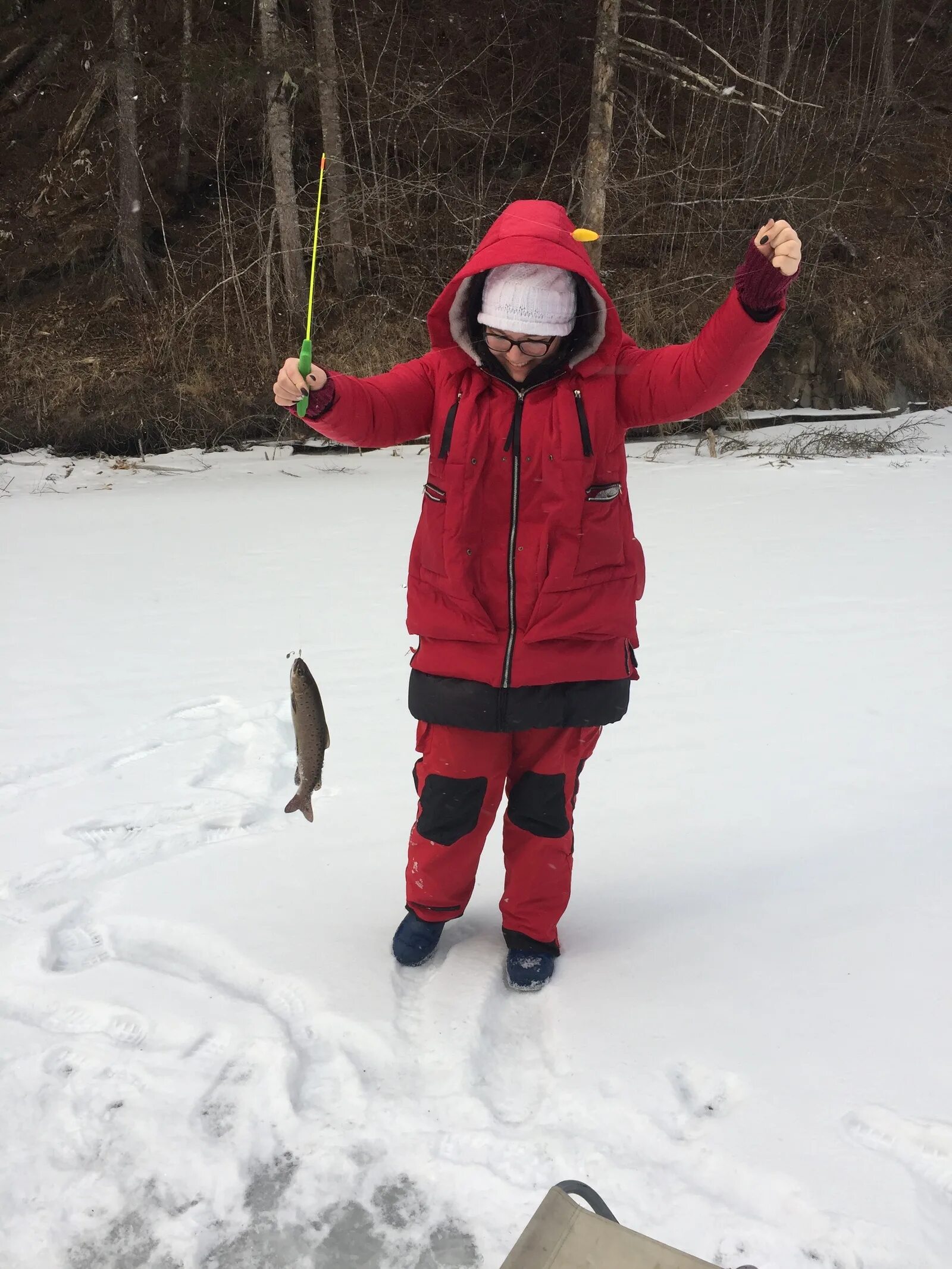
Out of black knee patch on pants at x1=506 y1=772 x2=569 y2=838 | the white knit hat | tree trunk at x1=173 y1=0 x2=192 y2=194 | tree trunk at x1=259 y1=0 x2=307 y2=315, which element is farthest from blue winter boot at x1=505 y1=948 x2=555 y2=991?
tree trunk at x1=173 y1=0 x2=192 y2=194

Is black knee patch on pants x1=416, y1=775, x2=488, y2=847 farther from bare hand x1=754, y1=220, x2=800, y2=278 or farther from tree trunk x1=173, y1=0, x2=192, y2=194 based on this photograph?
tree trunk x1=173, y1=0, x2=192, y2=194

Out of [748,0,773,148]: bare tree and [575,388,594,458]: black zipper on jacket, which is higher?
[748,0,773,148]: bare tree

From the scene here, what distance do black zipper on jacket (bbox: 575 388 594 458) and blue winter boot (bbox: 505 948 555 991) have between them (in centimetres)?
134

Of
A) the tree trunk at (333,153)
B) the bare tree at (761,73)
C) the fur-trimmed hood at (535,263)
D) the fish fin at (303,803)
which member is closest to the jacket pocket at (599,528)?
the fur-trimmed hood at (535,263)

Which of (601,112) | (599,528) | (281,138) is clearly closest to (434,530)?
(599,528)

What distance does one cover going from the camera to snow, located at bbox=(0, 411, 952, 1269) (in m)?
1.89

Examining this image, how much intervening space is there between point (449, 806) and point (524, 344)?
1.18 m

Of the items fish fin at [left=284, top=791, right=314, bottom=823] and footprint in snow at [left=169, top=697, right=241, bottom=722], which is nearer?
fish fin at [left=284, top=791, right=314, bottom=823]

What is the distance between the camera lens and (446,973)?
103 inches

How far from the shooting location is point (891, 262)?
46.3 ft

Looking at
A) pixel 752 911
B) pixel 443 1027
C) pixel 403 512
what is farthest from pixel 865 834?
pixel 403 512

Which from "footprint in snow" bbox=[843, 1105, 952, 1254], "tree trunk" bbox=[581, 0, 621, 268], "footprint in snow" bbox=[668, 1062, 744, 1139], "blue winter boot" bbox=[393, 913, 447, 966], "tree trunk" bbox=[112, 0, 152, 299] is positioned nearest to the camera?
"footprint in snow" bbox=[843, 1105, 952, 1254]

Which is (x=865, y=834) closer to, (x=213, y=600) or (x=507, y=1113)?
(x=507, y=1113)

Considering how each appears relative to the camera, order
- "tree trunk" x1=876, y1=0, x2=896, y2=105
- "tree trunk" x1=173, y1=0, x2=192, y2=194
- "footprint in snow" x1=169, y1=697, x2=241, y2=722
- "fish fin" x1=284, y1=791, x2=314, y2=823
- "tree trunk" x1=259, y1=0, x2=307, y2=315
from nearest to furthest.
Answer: "fish fin" x1=284, y1=791, x2=314, y2=823 → "footprint in snow" x1=169, y1=697, x2=241, y2=722 → "tree trunk" x1=259, y1=0, x2=307, y2=315 → "tree trunk" x1=173, y1=0, x2=192, y2=194 → "tree trunk" x1=876, y1=0, x2=896, y2=105
